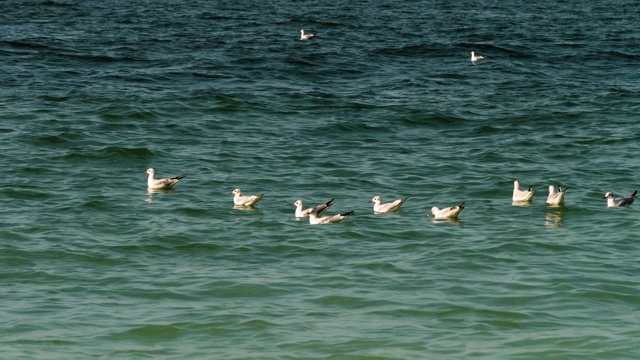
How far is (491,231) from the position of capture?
1975 cm

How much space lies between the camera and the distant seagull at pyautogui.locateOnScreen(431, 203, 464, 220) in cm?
2020

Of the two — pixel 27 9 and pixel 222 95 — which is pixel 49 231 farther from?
pixel 27 9

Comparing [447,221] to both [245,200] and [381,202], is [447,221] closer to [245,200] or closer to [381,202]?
[381,202]

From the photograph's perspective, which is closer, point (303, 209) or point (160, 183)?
point (303, 209)

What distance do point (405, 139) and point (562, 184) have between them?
4.62m

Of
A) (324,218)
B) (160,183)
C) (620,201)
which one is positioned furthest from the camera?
(160,183)

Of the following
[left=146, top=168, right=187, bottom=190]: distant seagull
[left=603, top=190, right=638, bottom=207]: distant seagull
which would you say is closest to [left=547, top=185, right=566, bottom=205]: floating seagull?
[left=603, top=190, right=638, bottom=207]: distant seagull

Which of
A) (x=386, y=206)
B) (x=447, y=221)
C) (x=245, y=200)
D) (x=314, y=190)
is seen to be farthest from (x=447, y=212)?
(x=314, y=190)

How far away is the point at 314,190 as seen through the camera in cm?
2297

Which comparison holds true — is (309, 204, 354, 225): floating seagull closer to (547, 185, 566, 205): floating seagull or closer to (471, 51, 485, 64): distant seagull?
(547, 185, 566, 205): floating seagull

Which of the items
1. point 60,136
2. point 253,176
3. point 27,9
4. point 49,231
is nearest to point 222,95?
point 60,136

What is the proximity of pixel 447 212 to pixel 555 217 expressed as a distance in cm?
185

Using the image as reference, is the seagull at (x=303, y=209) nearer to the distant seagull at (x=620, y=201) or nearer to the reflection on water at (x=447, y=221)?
the reflection on water at (x=447, y=221)

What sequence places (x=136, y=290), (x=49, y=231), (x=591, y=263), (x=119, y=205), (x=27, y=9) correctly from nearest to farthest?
(x=136, y=290) → (x=591, y=263) → (x=49, y=231) → (x=119, y=205) → (x=27, y=9)
